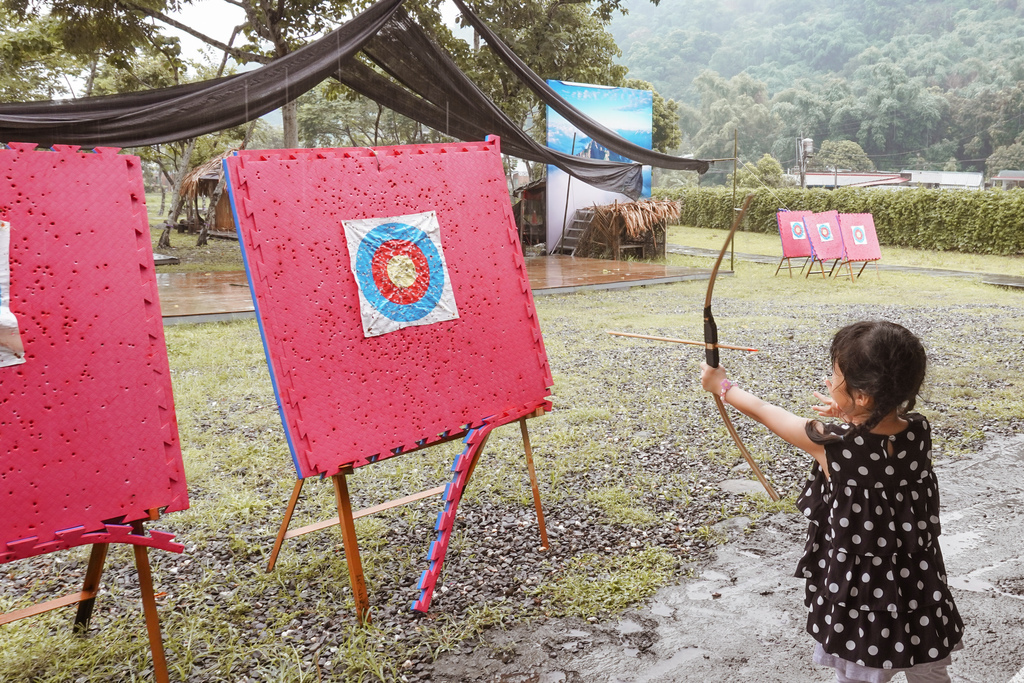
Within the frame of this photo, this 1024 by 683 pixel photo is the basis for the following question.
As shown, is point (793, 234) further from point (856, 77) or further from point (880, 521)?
point (856, 77)

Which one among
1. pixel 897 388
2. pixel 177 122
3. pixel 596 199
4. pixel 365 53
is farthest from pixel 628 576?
pixel 596 199

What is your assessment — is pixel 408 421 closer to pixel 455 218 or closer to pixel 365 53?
pixel 455 218

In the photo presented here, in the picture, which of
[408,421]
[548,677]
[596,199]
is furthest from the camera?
[596,199]

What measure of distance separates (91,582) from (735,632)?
1.80 meters

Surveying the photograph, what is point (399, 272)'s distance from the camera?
2371 mm

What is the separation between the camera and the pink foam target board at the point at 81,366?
5.56 ft

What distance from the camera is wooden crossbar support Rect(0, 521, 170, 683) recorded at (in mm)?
1729

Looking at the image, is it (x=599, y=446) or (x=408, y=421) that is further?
(x=599, y=446)

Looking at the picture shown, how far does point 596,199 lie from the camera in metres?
14.4

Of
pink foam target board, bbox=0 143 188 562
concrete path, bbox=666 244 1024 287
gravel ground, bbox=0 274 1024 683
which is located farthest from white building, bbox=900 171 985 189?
pink foam target board, bbox=0 143 188 562

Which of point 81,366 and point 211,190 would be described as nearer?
point 81,366

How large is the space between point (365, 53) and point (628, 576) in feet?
12.6

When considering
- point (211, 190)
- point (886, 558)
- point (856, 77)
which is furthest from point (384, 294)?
point (856, 77)

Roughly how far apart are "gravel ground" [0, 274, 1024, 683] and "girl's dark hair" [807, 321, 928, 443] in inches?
44.1
